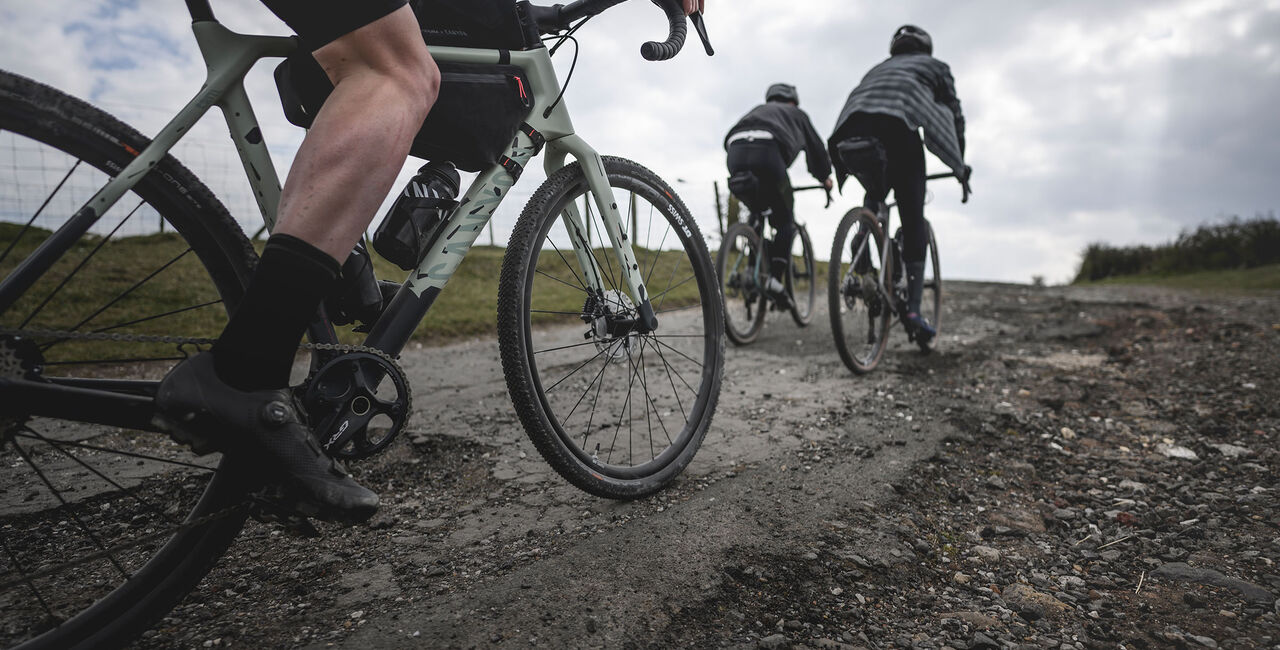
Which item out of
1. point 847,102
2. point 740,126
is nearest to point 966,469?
point 847,102

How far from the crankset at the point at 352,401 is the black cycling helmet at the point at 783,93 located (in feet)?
16.6

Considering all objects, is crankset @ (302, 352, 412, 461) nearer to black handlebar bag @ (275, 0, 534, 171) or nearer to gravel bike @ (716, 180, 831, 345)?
black handlebar bag @ (275, 0, 534, 171)

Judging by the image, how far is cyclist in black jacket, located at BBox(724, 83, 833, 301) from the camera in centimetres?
513

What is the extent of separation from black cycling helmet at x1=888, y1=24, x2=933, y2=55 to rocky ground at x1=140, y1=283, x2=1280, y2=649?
264 cm

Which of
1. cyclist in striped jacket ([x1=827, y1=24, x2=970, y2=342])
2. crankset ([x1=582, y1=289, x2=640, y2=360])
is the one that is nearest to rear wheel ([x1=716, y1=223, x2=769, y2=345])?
cyclist in striped jacket ([x1=827, y1=24, x2=970, y2=342])

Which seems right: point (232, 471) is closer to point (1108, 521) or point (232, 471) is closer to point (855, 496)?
point (855, 496)

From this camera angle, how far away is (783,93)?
5738 mm

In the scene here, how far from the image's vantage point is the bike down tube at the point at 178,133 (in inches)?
51.0

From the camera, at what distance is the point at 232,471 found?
1.35m

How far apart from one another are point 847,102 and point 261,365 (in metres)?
4.03

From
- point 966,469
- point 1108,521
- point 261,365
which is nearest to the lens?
point 261,365

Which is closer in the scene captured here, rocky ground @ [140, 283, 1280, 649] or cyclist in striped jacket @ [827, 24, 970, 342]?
rocky ground @ [140, 283, 1280, 649]

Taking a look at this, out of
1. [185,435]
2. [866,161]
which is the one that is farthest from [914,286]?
[185,435]

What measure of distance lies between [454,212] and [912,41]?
4174 millimetres
